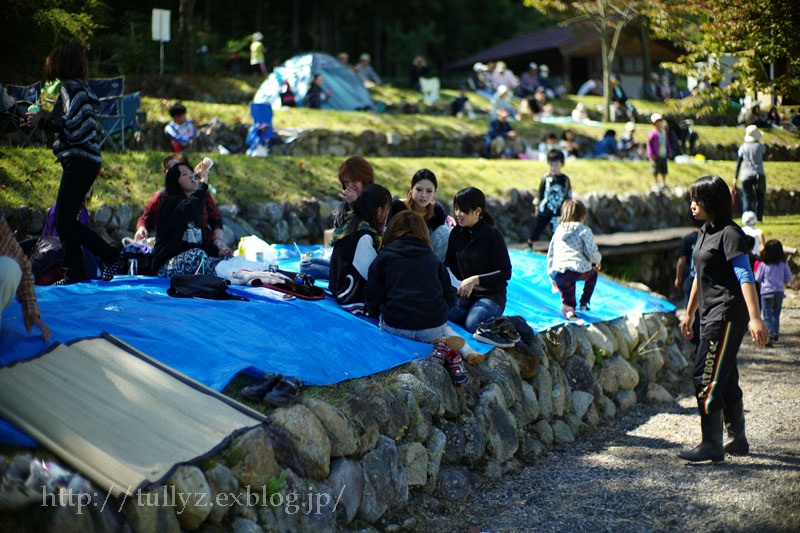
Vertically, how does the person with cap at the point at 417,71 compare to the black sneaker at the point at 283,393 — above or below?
above

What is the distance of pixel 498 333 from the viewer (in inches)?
240

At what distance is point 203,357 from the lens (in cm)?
448

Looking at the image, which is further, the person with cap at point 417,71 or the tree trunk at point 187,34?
the person with cap at point 417,71

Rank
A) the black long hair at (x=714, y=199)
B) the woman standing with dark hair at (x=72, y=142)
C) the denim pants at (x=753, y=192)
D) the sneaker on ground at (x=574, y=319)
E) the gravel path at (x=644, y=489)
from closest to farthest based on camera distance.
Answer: the gravel path at (x=644, y=489), the black long hair at (x=714, y=199), the woman standing with dark hair at (x=72, y=142), the sneaker on ground at (x=574, y=319), the denim pants at (x=753, y=192)

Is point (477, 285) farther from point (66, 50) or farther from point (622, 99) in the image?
point (622, 99)

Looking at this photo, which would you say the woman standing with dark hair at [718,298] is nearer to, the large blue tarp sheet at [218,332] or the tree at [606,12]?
the large blue tarp sheet at [218,332]

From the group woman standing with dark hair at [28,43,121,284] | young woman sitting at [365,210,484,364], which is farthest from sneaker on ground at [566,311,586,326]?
woman standing with dark hair at [28,43,121,284]

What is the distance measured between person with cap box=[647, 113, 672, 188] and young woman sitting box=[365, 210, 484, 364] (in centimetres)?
1038

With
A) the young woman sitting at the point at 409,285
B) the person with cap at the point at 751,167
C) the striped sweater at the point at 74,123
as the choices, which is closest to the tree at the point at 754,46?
the person with cap at the point at 751,167

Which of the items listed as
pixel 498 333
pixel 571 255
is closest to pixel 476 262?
pixel 498 333

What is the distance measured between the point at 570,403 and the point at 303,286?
2685 millimetres

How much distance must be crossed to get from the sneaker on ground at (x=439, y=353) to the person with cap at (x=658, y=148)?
1057 cm

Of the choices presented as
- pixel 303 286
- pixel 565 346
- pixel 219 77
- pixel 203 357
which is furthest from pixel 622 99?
pixel 203 357

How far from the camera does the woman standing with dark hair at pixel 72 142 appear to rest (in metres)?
5.71
